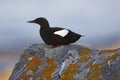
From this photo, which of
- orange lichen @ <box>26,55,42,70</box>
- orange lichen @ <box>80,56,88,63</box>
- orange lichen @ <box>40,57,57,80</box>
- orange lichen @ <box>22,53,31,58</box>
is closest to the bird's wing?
orange lichen @ <box>22,53,31,58</box>

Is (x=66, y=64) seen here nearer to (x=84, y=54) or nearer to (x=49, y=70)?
(x=49, y=70)

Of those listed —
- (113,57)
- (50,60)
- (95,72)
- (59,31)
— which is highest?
(113,57)

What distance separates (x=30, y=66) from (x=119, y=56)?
1.79 meters

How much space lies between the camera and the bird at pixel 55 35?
350 inches

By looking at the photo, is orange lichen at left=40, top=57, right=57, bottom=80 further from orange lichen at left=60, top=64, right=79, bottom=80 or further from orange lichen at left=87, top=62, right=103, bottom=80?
orange lichen at left=87, top=62, right=103, bottom=80

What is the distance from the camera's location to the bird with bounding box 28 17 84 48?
29.1 feet

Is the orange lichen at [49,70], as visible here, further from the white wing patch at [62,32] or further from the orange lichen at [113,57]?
the white wing patch at [62,32]

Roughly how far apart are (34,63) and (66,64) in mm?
750

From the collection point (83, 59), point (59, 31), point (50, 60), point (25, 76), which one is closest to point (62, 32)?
point (59, 31)

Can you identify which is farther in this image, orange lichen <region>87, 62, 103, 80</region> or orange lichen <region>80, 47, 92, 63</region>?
orange lichen <region>80, 47, 92, 63</region>

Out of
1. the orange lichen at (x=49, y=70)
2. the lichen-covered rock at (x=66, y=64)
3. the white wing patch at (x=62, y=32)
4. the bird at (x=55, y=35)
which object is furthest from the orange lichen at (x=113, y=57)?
the white wing patch at (x=62, y=32)

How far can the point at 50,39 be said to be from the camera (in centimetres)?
915

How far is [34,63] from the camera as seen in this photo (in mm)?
7070

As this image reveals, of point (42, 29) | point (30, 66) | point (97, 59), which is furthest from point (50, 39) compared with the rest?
point (97, 59)
